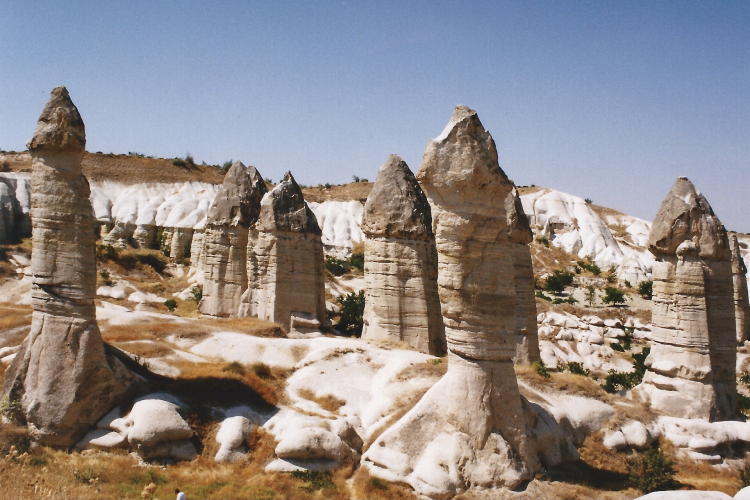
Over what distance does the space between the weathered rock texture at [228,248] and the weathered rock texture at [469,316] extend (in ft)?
44.1

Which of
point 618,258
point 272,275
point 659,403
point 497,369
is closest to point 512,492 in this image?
point 497,369

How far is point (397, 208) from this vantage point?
1552 centimetres

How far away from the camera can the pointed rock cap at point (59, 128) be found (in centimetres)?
1008

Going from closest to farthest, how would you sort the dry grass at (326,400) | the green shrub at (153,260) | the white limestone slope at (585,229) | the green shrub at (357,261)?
the dry grass at (326,400) < the green shrub at (153,260) < the green shrub at (357,261) < the white limestone slope at (585,229)

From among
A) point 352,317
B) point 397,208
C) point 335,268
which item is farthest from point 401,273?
point 335,268

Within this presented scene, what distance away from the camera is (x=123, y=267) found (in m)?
32.4

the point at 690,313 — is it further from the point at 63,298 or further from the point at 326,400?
the point at 63,298

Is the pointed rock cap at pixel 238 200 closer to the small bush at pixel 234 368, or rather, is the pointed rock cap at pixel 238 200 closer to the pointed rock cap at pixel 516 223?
the small bush at pixel 234 368

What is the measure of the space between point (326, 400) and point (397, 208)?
235 inches

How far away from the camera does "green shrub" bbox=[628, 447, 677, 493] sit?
9.26 m

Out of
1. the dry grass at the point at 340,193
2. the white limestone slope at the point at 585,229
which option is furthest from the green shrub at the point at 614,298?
the dry grass at the point at 340,193

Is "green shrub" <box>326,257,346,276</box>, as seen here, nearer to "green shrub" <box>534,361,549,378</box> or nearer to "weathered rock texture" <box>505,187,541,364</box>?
"weathered rock texture" <box>505,187,541,364</box>

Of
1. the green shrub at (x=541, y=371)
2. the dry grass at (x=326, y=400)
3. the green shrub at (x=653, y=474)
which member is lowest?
the green shrub at (x=653, y=474)

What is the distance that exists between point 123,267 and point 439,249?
28.4 m
